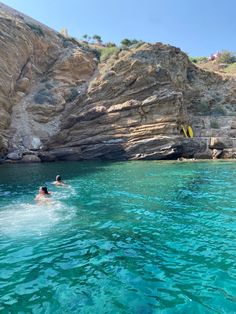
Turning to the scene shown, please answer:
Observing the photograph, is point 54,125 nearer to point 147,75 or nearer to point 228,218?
point 147,75

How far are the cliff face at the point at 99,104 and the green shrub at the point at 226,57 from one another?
26961mm

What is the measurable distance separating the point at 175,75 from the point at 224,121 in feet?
31.6

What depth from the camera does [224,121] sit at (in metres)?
45.9

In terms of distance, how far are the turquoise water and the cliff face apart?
20425mm

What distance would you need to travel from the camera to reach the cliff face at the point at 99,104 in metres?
37.2

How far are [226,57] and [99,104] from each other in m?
47.9

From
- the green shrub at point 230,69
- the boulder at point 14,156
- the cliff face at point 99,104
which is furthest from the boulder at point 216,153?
the green shrub at point 230,69

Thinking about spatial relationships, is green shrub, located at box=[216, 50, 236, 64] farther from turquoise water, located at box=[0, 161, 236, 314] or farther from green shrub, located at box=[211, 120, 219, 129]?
turquoise water, located at box=[0, 161, 236, 314]

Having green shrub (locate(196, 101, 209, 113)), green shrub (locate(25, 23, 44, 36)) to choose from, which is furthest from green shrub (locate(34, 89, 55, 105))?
green shrub (locate(196, 101, 209, 113))

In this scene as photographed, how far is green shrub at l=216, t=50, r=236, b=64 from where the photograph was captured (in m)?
75.8

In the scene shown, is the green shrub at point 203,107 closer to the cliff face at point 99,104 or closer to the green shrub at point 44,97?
the cliff face at point 99,104

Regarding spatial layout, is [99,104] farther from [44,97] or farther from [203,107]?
[203,107]

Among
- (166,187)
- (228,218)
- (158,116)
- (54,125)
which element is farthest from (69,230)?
(54,125)

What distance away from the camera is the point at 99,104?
40.7 meters
